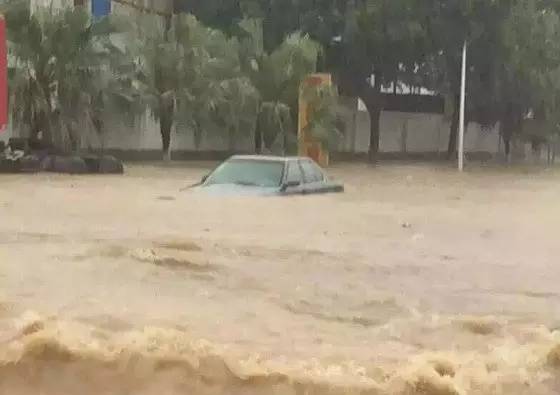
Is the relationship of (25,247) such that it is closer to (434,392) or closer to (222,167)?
(434,392)

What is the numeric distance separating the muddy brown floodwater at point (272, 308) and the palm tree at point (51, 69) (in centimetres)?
1306

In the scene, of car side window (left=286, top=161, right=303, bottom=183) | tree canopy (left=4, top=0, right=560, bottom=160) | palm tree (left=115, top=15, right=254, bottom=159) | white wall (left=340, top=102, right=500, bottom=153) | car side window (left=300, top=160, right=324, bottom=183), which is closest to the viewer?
car side window (left=286, top=161, right=303, bottom=183)

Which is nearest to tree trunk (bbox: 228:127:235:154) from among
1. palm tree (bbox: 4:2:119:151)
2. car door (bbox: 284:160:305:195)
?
palm tree (bbox: 4:2:119:151)

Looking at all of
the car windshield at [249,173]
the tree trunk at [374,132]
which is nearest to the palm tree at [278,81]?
the tree trunk at [374,132]

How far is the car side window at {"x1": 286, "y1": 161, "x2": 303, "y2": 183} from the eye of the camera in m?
13.6

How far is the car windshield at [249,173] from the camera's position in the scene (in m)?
13.4

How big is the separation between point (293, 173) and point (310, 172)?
662 millimetres

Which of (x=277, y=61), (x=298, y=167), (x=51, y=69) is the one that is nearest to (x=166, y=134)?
(x=277, y=61)

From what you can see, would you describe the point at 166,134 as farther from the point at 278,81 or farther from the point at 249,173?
the point at 249,173

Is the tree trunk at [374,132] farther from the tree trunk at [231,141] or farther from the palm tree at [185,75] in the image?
the palm tree at [185,75]

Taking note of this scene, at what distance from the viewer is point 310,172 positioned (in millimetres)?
14445

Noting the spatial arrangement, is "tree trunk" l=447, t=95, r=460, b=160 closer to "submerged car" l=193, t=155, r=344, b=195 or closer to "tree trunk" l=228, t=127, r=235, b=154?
"tree trunk" l=228, t=127, r=235, b=154

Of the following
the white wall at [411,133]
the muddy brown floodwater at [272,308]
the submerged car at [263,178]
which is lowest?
the white wall at [411,133]

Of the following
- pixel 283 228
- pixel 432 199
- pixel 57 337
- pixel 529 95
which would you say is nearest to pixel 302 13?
pixel 529 95
